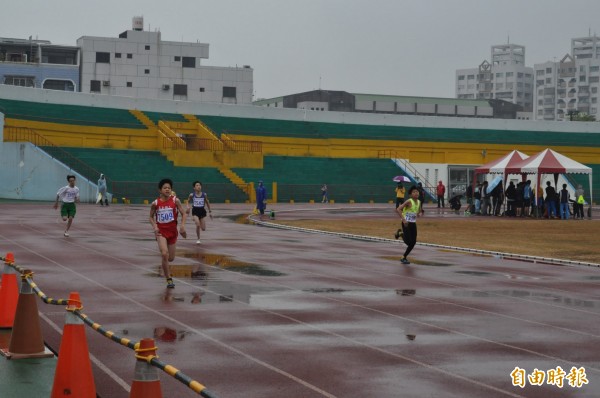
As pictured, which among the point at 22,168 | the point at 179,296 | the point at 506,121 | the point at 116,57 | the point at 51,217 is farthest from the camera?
the point at 116,57

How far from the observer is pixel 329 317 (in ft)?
41.2

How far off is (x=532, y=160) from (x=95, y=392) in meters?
39.7

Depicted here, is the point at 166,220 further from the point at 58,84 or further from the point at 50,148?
the point at 58,84

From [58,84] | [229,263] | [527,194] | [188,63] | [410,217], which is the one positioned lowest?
[229,263]

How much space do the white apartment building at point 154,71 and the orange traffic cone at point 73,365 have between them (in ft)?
292

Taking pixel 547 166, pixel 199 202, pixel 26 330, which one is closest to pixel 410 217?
pixel 199 202

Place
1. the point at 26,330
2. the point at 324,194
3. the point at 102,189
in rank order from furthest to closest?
the point at 324,194, the point at 102,189, the point at 26,330

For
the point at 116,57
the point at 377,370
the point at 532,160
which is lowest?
the point at 377,370

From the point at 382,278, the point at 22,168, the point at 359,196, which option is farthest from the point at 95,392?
the point at 359,196

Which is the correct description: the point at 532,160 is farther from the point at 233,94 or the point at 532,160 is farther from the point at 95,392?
the point at 233,94

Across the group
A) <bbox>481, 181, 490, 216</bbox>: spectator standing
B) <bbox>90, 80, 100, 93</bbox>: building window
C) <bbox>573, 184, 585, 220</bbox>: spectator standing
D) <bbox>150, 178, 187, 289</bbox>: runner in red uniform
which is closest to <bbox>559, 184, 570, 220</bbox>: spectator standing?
<bbox>573, 184, 585, 220</bbox>: spectator standing

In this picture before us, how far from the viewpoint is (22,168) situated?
2023 inches

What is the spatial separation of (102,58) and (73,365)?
299 feet

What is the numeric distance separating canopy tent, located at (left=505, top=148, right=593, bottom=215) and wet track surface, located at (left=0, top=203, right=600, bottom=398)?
21187 mm
